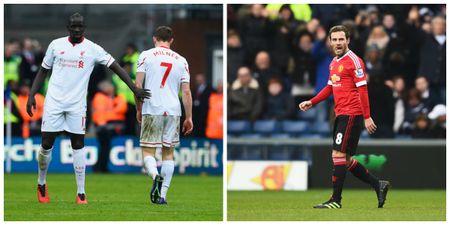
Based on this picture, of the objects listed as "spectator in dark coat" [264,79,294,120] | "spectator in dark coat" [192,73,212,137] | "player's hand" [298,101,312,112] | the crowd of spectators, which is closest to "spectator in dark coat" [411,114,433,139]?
"spectator in dark coat" [264,79,294,120]

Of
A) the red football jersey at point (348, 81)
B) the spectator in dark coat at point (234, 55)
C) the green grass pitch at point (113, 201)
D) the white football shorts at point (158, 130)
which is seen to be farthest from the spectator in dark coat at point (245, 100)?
the red football jersey at point (348, 81)

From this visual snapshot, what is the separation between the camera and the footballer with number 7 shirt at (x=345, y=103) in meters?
9.73

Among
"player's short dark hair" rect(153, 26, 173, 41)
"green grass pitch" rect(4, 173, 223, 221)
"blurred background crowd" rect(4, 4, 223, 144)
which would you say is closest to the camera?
"green grass pitch" rect(4, 173, 223, 221)

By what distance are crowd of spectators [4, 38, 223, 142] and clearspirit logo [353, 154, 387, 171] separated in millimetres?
3587

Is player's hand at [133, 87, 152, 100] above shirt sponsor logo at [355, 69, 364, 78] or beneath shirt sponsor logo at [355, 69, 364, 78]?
beneath

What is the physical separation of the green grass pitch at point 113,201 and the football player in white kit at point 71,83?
1.67 ft

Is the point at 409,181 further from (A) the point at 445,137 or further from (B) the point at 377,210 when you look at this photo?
Result: (B) the point at 377,210

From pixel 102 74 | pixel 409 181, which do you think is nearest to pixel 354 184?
pixel 409 181

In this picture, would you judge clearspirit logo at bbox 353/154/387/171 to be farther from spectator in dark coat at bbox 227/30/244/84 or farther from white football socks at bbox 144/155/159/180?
white football socks at bbox 144/155/159/180

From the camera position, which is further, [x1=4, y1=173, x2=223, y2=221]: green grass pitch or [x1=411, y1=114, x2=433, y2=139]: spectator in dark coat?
[x1=411, y1=114, x2=433, y2=139]: spectator in dark coat

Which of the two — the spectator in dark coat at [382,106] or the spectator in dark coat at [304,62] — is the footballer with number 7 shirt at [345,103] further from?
the spectator in dark coat at [304,62]

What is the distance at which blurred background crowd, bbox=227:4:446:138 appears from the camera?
16422 millimetres

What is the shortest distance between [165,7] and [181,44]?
106cm

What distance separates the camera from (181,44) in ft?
70.3
